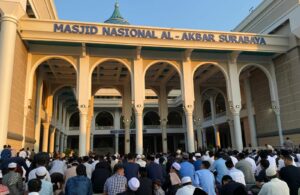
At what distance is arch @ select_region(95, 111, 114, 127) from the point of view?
123ft

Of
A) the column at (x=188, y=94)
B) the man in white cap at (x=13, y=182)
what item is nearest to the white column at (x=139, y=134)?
the column at (x=188, y=94)

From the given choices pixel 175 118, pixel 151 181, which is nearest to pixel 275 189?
pixel 151 181

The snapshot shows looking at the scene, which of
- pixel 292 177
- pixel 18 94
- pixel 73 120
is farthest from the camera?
pixel 73 120

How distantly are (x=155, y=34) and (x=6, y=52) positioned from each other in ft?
28.5

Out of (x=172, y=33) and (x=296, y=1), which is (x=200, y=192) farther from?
(x=296, y=1)

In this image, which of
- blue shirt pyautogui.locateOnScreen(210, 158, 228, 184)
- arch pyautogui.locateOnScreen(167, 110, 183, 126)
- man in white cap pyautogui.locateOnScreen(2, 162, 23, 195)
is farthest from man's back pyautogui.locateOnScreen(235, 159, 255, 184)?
arch pyautogui.locateOnScreen(167, 110, 183, 126)

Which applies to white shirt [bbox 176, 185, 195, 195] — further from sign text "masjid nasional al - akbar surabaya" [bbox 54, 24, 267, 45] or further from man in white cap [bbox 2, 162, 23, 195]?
sign text "masjid nasional al - akbar surabaya" [bbox 54, 24, 267, 45]

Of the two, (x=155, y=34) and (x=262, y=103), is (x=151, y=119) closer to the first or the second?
(x=262, y=103)

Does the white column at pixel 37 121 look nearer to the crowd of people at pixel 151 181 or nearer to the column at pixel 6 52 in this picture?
the column at pixel 6 52

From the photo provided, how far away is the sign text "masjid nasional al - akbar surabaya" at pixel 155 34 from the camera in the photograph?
51.5 ft

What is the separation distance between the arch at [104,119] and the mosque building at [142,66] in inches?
501

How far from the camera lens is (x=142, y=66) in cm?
1755

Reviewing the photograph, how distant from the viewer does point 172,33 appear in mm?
17188

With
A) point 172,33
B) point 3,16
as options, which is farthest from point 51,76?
point 172,33
